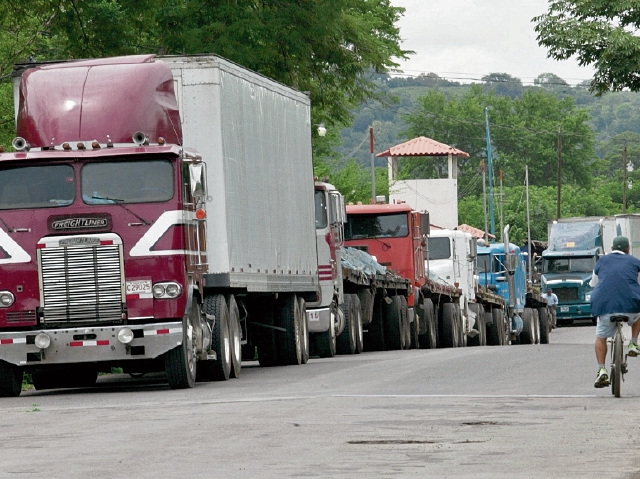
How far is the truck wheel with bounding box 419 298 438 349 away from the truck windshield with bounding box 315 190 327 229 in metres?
8.25

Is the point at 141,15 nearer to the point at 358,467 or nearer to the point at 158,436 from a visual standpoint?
the point at 158,436

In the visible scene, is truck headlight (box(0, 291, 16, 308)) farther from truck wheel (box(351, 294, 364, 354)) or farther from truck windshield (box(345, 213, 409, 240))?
truck windshield (box(345, 213, 409, 240))

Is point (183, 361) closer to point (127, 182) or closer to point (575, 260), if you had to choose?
point (127, 182)

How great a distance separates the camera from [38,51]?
32.7 meters

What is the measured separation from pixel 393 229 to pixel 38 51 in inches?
343

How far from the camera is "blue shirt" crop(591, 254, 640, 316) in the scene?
1549 centimetres

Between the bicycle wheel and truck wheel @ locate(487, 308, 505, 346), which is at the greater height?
the bicycle wheel

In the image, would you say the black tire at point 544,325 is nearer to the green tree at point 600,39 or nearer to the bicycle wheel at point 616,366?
the green tree at point 600,39

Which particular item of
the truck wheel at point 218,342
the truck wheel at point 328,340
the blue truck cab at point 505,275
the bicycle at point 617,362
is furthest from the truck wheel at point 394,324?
the bicycle at point 617,362

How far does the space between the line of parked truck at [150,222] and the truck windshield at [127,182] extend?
0.02m

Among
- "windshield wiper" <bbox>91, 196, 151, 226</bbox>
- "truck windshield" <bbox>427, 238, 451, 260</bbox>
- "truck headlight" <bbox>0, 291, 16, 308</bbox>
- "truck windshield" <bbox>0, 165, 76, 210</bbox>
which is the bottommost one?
"truck headlight" <bbox>0, 291, 16, 308</bbox>

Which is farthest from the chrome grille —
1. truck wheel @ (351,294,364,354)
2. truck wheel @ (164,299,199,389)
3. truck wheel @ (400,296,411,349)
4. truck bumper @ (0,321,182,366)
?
truck wheel @ (400,296,411,349)

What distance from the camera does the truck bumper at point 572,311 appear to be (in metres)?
61.8

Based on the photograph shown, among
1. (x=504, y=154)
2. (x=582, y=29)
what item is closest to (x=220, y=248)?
(x=582, y=29)
